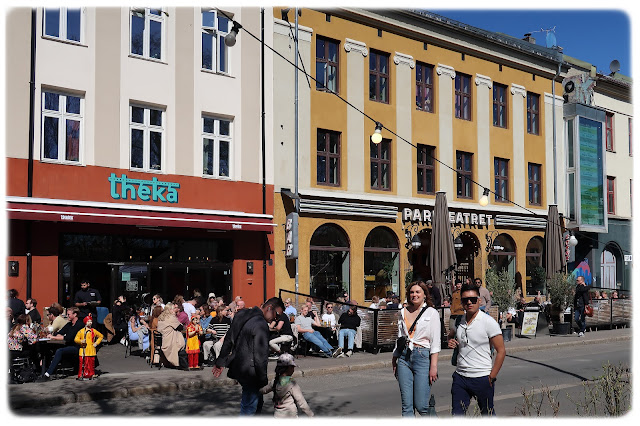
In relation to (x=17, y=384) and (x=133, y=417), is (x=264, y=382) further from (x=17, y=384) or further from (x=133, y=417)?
(x=17, y=384)

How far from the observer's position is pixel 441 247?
77.2 ft

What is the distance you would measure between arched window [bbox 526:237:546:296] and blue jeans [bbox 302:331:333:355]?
1597cm

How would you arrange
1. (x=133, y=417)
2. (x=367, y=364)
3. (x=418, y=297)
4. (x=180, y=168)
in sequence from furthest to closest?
(x=180, y=168) → (x=367, y=364) → (x=133, y=417) → (x=418, y=297)

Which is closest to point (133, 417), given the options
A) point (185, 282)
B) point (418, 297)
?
point (418, 297)

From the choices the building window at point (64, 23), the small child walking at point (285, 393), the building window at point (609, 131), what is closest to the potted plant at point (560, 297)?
the building window at point (609, 131)

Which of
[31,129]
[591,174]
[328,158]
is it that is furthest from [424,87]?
[31,129]

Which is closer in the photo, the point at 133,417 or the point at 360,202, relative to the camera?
the point at 133,417

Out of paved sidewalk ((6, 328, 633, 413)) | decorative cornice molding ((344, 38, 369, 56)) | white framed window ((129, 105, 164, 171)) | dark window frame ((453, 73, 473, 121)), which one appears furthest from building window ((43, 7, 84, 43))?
dark window frame ((453, 73, 473, 121))

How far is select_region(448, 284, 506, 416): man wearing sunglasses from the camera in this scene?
24.7 ft

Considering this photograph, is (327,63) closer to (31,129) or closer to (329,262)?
(329,262)

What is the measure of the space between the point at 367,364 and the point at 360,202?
9.34m

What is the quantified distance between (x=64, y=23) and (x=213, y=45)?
4475 mm

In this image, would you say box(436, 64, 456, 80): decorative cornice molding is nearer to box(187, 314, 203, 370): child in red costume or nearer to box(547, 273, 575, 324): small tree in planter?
box(547, 273, 575, 324): small tree in planter

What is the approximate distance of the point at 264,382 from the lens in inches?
338
